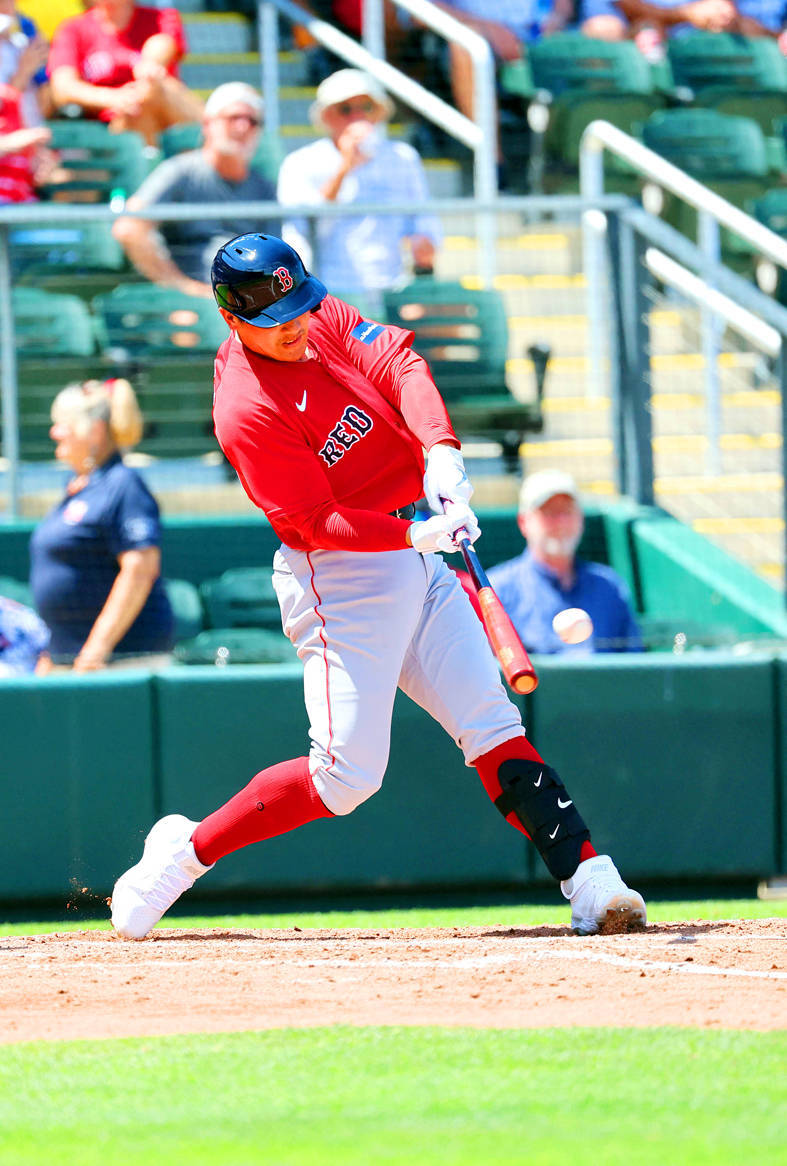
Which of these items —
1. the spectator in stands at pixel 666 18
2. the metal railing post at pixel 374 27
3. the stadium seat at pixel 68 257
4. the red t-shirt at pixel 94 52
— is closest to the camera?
the stadium seat at pixel 68 257

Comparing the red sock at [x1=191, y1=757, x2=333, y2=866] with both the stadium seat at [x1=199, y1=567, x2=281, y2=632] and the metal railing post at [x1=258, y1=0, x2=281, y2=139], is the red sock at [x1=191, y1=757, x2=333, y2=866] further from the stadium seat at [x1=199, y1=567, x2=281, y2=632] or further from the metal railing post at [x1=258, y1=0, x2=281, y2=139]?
the metal railing post at [x1=258, y1=0, x2=281, y2=139]

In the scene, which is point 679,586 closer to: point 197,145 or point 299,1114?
point 197,145

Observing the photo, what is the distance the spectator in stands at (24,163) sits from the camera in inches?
337

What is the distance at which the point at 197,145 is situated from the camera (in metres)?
8.98

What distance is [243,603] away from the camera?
7.18m

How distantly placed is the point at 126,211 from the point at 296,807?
3.81 meters

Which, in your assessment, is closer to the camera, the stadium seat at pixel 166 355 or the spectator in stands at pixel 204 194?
the stadium seat at pixel 166 355

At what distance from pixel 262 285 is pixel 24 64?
5.58 m

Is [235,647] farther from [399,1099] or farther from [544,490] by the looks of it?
[399,1099]

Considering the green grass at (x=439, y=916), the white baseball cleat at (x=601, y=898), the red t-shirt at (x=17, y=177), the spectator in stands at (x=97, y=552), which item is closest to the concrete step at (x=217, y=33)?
the red t-shirt at (x=17, y=177)

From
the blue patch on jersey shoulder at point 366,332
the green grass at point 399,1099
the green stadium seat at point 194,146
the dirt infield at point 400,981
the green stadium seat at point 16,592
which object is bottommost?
→ the dirt infield at point 400,981

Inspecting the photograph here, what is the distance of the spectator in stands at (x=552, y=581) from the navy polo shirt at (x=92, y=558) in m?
1.32

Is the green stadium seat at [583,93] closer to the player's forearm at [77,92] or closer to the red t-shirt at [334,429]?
the player's forearm at [77,92]

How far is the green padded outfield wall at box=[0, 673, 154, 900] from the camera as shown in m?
6.16
